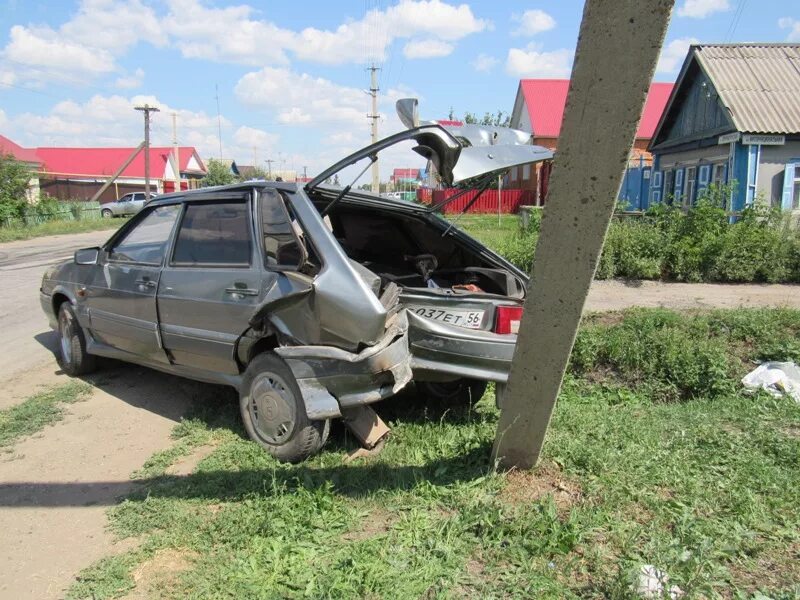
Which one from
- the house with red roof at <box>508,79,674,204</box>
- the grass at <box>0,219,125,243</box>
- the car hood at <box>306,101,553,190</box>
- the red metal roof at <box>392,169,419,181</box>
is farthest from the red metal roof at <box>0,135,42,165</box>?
the red metal roof at <box>392,169,419,181</box>

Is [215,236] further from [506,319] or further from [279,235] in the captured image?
[506,319]

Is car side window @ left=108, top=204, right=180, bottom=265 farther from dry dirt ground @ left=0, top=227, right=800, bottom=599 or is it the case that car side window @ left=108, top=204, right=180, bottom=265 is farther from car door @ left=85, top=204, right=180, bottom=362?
dry dirt ground @ left=0, top=227, right=800, bottom=599

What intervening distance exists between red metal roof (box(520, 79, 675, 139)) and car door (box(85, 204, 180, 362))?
96.5ft

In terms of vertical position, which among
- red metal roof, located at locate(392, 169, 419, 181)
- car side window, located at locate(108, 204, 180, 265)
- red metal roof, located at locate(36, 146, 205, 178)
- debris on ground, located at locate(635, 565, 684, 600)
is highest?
red metal roof, located at locate(392, 169, 419, 181)

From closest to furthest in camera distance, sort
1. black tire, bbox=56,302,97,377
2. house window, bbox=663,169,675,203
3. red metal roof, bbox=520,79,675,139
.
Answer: black tire, bbox=56,302,97,377, house window, bbox=663,169,675,203, red metal roof, bbox=520,79,675,139

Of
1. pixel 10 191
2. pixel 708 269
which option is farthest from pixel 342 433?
pixel 10 191

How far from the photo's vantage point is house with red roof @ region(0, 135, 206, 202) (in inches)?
1954

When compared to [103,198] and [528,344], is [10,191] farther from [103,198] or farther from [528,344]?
[528,344]

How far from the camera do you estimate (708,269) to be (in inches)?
418

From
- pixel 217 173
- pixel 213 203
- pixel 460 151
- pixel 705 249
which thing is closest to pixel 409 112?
pixel 460 151

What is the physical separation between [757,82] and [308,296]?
18054 mm

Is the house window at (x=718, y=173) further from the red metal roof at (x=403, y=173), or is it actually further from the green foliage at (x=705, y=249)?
the red metal roof at (x=403, y=173)

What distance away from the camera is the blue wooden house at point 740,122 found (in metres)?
15.7

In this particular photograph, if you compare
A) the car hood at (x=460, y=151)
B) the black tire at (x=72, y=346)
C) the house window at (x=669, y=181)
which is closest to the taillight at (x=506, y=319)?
the car hood at (x=460, y=151)
